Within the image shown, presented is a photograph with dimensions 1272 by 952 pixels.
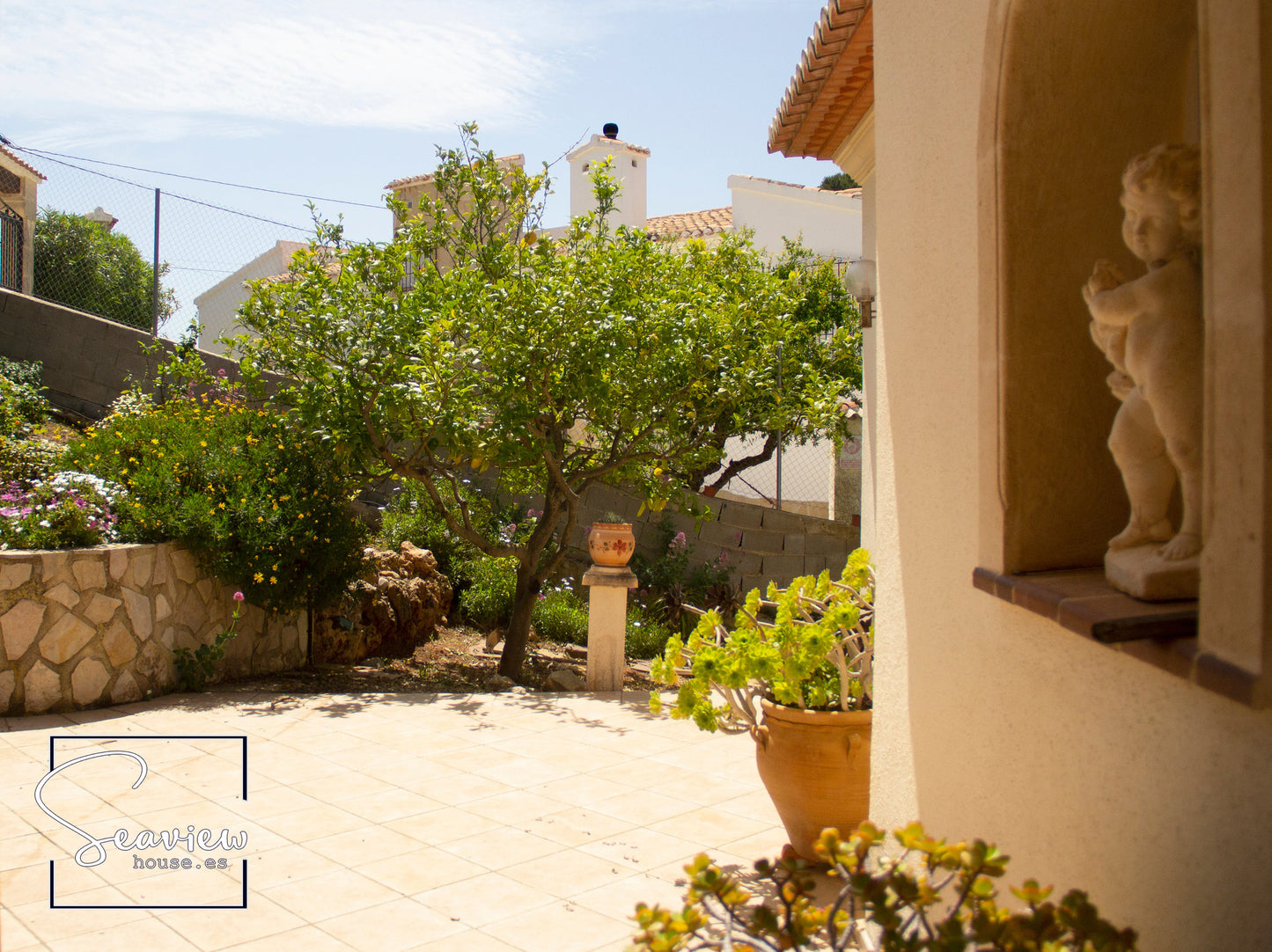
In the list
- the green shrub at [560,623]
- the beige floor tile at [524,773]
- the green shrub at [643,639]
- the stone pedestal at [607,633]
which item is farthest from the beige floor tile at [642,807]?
the green shrub at [560,623]

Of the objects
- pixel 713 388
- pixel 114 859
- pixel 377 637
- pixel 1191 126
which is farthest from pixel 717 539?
pixel 1191 126

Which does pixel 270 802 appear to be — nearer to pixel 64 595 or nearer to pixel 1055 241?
pixel 64 595

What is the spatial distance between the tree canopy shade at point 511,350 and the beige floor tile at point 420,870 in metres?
3.62

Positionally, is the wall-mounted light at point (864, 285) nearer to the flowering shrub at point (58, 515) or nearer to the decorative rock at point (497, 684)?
the decorative rock at point (497, 684)

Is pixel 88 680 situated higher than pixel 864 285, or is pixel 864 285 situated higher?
pixel 864 285

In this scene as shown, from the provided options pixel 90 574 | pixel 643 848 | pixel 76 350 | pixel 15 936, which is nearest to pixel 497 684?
pixel 90 574

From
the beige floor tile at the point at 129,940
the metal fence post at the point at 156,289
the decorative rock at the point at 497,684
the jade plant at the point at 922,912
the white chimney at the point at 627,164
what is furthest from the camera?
the white chimney at the point at 627,164

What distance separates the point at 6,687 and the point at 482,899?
4089 mm

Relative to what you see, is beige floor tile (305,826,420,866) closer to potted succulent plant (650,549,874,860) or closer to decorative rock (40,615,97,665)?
potted succulent plant (650,549,874,860)

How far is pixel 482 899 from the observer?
11.8 ft

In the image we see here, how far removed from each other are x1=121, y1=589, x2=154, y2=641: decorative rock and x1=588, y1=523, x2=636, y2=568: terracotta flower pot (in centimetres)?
317

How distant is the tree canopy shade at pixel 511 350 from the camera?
7.14 m

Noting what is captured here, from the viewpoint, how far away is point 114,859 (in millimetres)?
3902

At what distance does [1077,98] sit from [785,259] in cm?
1285
